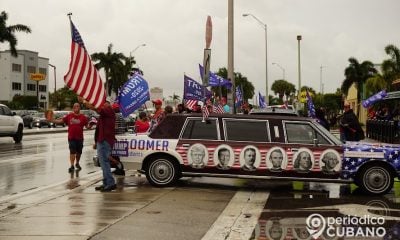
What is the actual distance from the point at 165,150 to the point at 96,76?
78.5 inches

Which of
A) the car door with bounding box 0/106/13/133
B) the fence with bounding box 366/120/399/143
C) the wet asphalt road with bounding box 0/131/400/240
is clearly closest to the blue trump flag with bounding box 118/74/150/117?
→ the wet asphalt road with bounding box 0/131/400/240

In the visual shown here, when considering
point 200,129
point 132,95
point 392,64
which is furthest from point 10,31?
point 200,129

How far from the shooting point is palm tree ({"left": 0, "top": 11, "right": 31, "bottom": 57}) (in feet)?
155

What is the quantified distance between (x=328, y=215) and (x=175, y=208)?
2.37 meters

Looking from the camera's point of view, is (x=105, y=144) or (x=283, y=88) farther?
(x=283, y=88)

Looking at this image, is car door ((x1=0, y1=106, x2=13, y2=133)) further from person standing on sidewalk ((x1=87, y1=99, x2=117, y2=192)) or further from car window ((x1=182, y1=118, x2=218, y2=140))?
car window ((x1=182, y1=118, x2=218, y2=140))

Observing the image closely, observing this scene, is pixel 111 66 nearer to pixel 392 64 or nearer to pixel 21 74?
pixel 21 74

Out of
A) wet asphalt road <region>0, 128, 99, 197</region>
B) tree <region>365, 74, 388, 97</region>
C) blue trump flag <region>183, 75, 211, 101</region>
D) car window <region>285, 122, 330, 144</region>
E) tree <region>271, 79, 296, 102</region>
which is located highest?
tree <region>271, 79, 296, 102</region>

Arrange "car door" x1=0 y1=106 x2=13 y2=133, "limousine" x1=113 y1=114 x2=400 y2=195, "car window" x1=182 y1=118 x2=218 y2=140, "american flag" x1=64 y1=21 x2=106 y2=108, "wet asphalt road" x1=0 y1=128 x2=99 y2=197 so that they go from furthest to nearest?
"car door" x1=0 y1=106 x2=13 y2=133, "wet asphalt road" x1=0 y1=128 x2=99 y2=197, "car window" x1=182 y1=118 x2=218 y2=140, "limousine" x1=113 y1=114 x2=400 y2=195, "american flag" x1=64 y1=21 x2=106 y2=108

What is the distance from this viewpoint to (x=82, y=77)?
10844 millimetres

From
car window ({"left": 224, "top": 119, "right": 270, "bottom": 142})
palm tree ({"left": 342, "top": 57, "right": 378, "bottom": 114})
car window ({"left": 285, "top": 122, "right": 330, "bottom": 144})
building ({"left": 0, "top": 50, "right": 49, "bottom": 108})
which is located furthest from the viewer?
building ({"left": 0, "top": 50, "right": 49, "bottom": 108})

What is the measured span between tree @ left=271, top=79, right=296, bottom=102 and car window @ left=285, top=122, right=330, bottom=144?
98544 mm

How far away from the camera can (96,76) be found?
11.0m

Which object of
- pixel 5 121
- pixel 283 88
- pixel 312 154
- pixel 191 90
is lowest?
pixel 312 154
